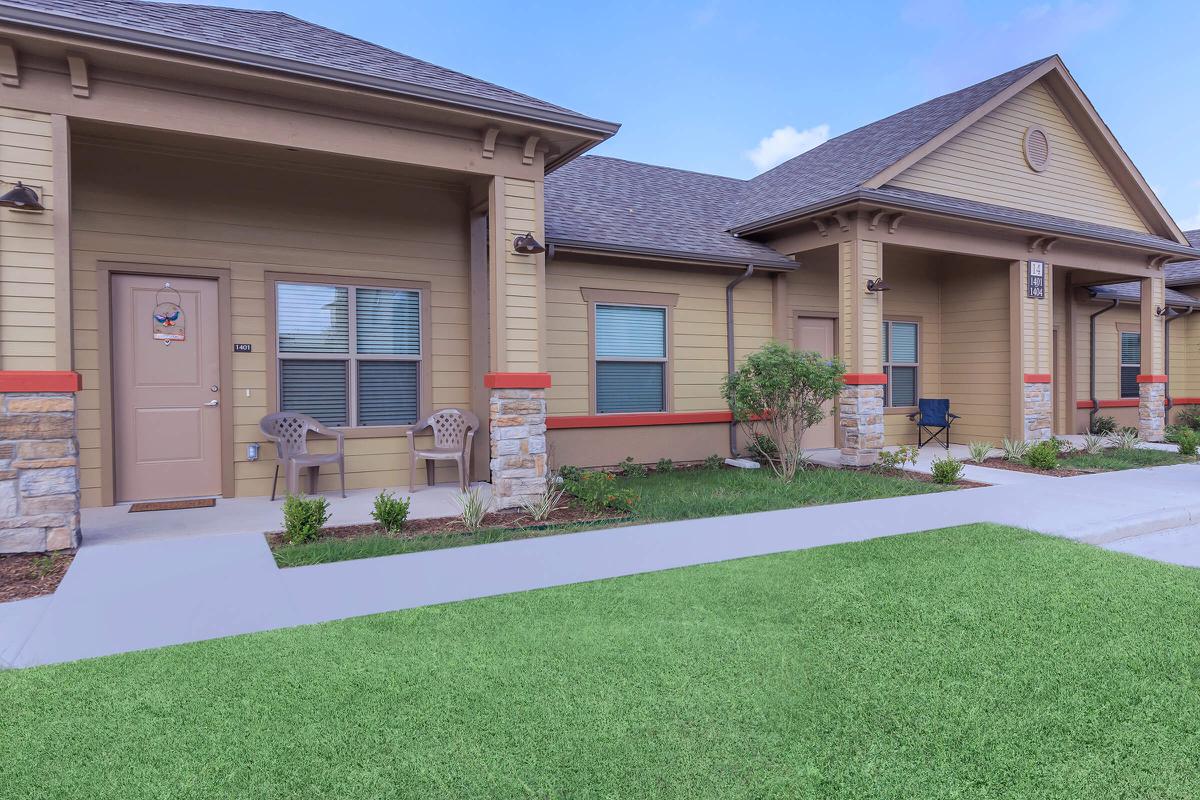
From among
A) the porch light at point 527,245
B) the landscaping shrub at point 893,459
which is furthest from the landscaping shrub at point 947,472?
the porch light at point 527,245

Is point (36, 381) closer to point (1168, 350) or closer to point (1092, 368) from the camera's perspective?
point (1092, 368)

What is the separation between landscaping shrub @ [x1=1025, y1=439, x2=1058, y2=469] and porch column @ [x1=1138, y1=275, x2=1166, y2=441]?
14.9ft

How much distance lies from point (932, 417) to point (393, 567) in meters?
9.74

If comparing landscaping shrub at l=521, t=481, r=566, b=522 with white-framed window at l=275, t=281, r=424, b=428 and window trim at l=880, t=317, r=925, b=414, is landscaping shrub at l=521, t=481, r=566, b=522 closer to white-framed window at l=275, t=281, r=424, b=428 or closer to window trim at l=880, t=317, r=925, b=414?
white-framed window at l=275, t=281, r=424, b=428

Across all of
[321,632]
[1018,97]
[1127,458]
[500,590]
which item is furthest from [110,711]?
[1018,97]

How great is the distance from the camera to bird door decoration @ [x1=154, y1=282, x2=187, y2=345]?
21.9 ft

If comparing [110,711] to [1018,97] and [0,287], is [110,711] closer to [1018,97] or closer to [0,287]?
[0,287]

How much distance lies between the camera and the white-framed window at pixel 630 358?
29.8 ft

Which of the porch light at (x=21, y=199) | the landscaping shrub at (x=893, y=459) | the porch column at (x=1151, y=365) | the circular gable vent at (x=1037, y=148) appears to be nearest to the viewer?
the porch light at (x=21, y=199)

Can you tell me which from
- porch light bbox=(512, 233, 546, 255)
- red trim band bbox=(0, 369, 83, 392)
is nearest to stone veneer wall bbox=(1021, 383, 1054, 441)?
porch light bbox=(512, 233, 546, 255)

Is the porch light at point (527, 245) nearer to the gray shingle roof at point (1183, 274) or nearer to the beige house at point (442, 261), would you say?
the beige house at point (442, 261)

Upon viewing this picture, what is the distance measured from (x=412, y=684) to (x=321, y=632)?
32.9 inches

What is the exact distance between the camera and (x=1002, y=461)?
9953mm

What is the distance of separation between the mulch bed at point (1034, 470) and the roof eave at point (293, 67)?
697 cm
